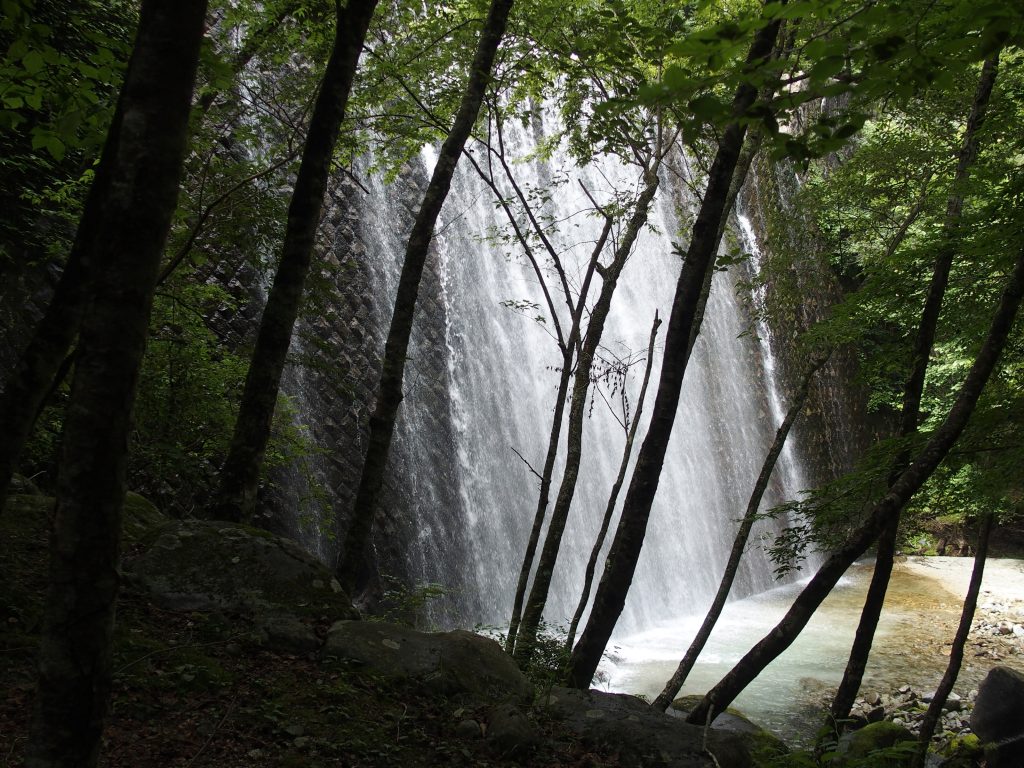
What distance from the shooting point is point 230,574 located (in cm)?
395

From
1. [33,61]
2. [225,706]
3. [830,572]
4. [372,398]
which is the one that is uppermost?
[33,61]

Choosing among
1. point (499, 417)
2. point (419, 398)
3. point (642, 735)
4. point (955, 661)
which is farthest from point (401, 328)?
point (499, 417)

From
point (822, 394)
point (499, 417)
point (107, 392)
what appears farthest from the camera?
point (822, 394)

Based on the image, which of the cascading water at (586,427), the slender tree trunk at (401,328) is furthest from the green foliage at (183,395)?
the cascading water at (586,427)

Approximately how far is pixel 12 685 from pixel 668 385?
3.43m

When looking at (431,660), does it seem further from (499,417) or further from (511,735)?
(499,417)

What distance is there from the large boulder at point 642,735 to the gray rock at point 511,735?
1.14 feet

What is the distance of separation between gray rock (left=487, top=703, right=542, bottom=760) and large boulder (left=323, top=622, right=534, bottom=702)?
0.29m

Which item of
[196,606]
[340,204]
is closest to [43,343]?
[196,606]

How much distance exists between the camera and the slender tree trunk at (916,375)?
5.36 m

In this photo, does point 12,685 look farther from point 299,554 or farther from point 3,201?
point 3,201

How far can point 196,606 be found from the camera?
3.78 metres

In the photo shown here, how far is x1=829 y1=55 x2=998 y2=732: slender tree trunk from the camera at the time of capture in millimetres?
5363

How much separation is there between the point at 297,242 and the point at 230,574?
1.92 m
